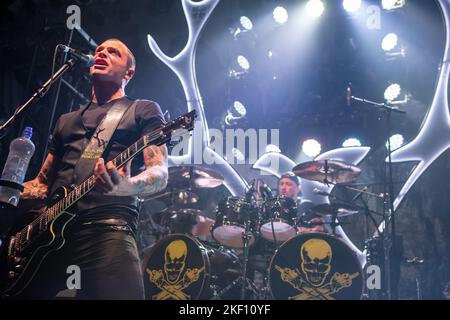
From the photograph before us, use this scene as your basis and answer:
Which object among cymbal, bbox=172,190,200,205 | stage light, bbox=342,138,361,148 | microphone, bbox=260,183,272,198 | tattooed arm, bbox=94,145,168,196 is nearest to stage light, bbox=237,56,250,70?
stage light, bbox=342,138,361,148

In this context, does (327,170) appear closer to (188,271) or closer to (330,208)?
(330,208)

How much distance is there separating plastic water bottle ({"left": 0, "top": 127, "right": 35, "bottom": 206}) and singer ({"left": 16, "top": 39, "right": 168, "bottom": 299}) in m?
0.11

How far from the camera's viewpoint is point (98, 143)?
2506mm

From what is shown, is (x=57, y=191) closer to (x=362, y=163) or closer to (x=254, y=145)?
(x=254, y=145)

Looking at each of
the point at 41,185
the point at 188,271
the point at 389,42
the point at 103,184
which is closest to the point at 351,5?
the point at 389,42

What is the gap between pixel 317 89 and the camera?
669 centimetres

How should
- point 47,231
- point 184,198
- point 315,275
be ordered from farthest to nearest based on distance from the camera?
point 184,198
point 315,275
point 47,231

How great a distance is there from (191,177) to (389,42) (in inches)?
128

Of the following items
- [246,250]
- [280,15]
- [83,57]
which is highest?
[280,15]

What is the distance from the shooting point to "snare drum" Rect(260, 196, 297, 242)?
455 centimetres

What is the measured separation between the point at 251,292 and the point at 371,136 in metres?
2.95

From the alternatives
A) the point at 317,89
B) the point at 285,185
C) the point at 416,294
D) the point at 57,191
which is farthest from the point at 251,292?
the point at 317,89
